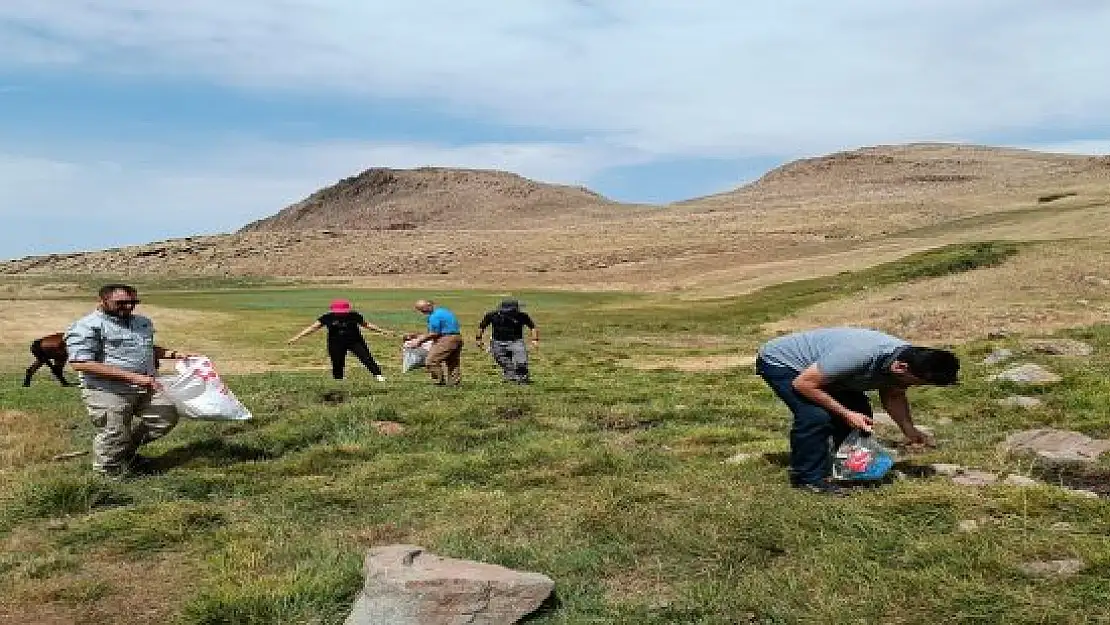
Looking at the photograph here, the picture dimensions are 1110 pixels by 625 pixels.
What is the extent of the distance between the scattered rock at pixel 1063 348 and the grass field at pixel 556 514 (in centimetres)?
217

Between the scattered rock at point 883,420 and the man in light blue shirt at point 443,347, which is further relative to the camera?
the man in light blue shirt at point 443,347

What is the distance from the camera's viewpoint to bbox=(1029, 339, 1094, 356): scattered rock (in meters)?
17.3


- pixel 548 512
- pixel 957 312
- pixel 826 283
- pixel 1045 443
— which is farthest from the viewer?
pixel 826 283

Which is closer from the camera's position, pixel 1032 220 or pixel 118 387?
pixel 118 387

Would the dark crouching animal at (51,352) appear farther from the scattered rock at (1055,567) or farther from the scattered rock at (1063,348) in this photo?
the scattered rock at (1063,348)

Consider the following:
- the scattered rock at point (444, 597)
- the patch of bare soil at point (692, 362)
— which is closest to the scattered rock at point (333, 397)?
the scattered rock at point (444, 597)

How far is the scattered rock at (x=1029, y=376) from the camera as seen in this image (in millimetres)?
13164

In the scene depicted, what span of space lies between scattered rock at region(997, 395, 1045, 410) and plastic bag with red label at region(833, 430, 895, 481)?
16.2 ft

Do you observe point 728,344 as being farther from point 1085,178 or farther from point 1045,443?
point 1085,178

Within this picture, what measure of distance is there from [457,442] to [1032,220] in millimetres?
57291

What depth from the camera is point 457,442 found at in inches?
431

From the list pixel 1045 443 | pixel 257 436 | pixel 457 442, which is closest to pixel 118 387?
pixel 257 436

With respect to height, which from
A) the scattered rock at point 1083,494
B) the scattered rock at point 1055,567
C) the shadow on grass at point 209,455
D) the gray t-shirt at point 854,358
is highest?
the gray t-shirt at point 854,358

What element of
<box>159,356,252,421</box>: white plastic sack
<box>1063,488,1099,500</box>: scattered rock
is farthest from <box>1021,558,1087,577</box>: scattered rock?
<box>159,356,252,421</box>: white plastic sack
